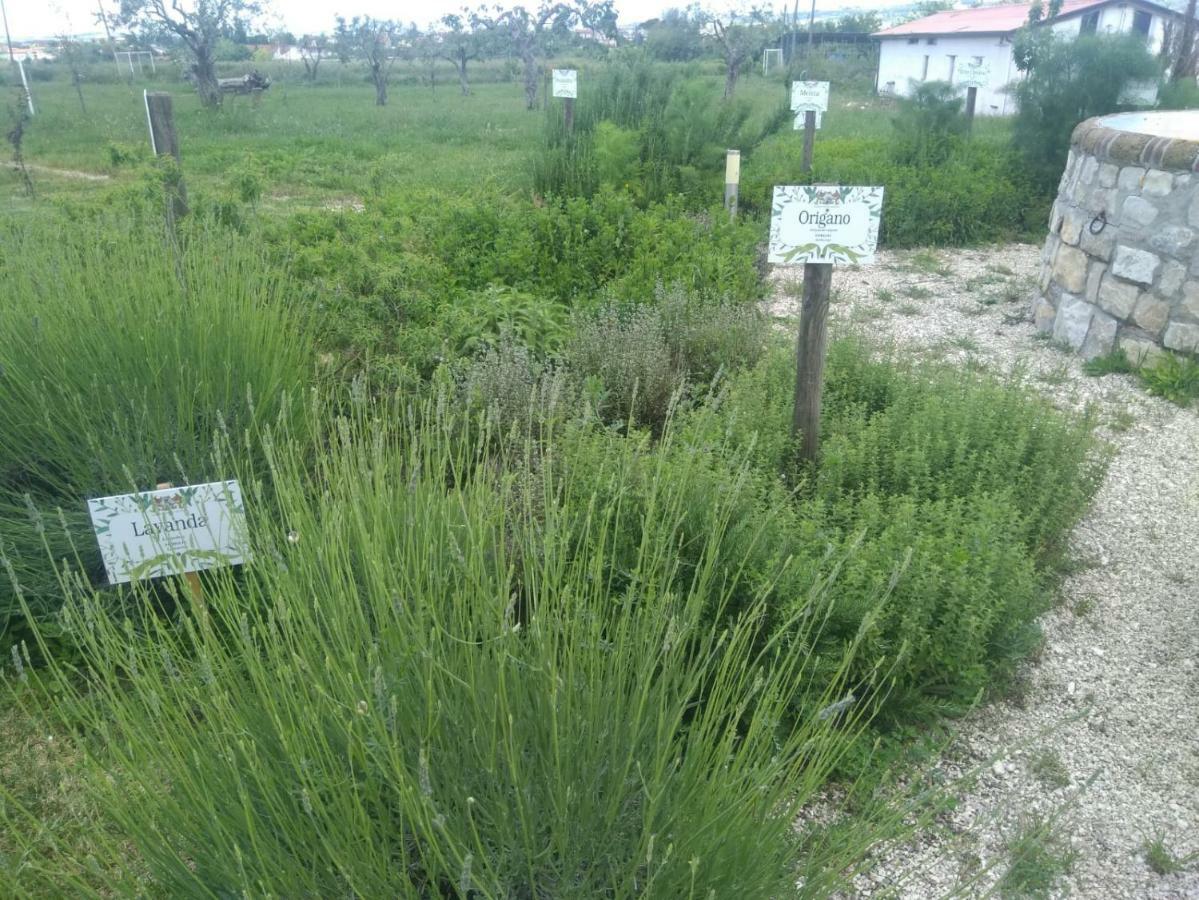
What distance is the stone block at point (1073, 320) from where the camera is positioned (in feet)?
19.6

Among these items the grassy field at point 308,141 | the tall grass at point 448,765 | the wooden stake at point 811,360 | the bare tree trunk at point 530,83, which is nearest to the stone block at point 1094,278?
the wooden stake at point 811,360

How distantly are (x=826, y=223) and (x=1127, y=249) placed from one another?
3.35 metres

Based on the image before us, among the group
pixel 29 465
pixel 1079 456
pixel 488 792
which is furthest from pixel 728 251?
pixel 488 792

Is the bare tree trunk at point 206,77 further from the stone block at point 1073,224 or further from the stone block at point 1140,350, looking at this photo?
the stone block at point 1140,350

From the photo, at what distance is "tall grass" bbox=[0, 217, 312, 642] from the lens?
9.45 feet

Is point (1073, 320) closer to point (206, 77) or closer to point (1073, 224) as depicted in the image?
point (1073, 224)

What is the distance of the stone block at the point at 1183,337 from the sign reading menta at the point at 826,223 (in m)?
3.13

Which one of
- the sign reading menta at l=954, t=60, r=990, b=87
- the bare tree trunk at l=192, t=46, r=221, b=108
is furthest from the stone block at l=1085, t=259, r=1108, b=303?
the bare tree trunk at l=192, t=46, r=221, b=108

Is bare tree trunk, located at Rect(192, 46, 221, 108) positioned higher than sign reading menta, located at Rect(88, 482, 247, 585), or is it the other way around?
bare tree trunk, located at Rect(192, 46, 221, 108)

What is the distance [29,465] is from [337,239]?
2.76 metres

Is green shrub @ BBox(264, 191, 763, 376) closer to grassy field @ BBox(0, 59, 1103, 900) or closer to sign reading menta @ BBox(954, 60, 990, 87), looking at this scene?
grassy field @ BBox(0, 59, 1103, 900)

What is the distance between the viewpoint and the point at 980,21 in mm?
28828

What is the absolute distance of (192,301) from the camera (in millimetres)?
3250

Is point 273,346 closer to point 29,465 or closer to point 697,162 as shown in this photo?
point 29,465
